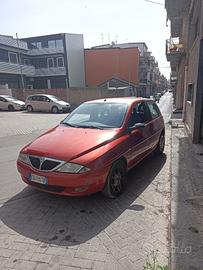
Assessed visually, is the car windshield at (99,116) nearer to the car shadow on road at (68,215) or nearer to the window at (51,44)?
the car shadow on road at (68,215)

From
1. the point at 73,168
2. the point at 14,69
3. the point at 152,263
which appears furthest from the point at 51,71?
the point at 152,263

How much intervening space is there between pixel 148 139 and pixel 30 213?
2896mm

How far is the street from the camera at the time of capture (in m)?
2.31

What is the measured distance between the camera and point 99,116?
436cm

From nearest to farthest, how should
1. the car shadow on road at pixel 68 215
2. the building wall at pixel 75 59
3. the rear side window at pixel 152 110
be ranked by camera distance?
1. the car shadow on road at pixel 68 215
2. the rear side window at pixel 152 110
3. the building wall at pixel 75 59

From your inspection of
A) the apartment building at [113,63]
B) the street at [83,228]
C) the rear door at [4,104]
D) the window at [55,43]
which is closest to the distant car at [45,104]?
the rear door at [4,104]

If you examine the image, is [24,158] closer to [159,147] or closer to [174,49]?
[159,147]

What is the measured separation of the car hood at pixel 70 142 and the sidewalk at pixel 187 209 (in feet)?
4.99

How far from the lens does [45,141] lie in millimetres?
3633

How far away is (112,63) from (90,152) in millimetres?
36713

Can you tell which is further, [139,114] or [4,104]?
[4,104]

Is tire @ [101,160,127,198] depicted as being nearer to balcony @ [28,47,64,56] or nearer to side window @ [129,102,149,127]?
side window @ [129,102,149,127]

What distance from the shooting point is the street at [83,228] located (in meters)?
2.31

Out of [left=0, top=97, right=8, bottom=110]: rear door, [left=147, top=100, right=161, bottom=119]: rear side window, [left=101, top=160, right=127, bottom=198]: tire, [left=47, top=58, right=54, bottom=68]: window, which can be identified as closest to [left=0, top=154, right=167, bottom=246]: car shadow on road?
[left=101, top=160, right=127, bottom=198]: tire
